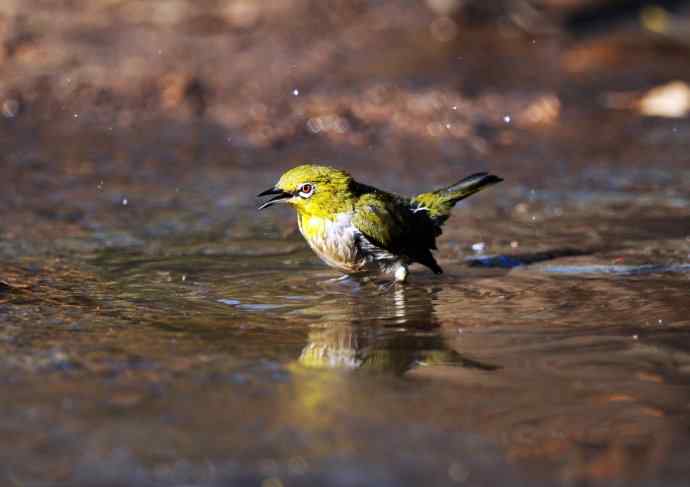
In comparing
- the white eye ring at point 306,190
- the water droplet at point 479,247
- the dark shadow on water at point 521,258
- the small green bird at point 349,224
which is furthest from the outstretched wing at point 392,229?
the water droplet at point 479,247

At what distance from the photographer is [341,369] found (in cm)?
467

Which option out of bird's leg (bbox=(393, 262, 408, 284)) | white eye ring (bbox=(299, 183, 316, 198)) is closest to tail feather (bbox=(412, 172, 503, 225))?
bird's leg (bbox=(393, 262, 408, 284))

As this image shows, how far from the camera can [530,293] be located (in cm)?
626

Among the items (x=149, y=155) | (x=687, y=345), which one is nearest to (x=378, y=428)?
(x=687, y=345)

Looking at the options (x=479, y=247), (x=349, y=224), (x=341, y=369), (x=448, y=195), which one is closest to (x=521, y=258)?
(x=479, y=247)

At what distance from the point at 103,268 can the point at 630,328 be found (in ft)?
10.3

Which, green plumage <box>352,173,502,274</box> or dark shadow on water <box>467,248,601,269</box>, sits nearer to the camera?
green plumage <box>352,173,502,274</box>

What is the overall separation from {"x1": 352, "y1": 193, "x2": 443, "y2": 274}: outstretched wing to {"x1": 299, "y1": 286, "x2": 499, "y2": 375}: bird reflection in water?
0.44 metres

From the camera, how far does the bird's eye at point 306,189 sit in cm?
656

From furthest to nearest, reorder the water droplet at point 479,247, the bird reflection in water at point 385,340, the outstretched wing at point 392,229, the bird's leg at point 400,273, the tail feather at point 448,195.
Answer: the water droplet at point 479,247 < the tail feather at point 448,195 < the bird's leg at point 400,273 < the outstretched wing at point 392,229 < the bird reflection in water at point 385,340

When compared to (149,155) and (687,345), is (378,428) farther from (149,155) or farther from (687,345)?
(149,155)

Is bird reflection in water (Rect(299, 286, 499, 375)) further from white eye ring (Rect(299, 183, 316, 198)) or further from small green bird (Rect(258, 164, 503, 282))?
white eye ring (Rect(299, 183, 316, 198))

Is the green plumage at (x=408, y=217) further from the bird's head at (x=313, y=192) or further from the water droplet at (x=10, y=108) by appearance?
the water droplet at (x=10, y=108)

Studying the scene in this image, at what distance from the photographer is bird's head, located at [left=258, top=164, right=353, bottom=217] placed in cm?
656
